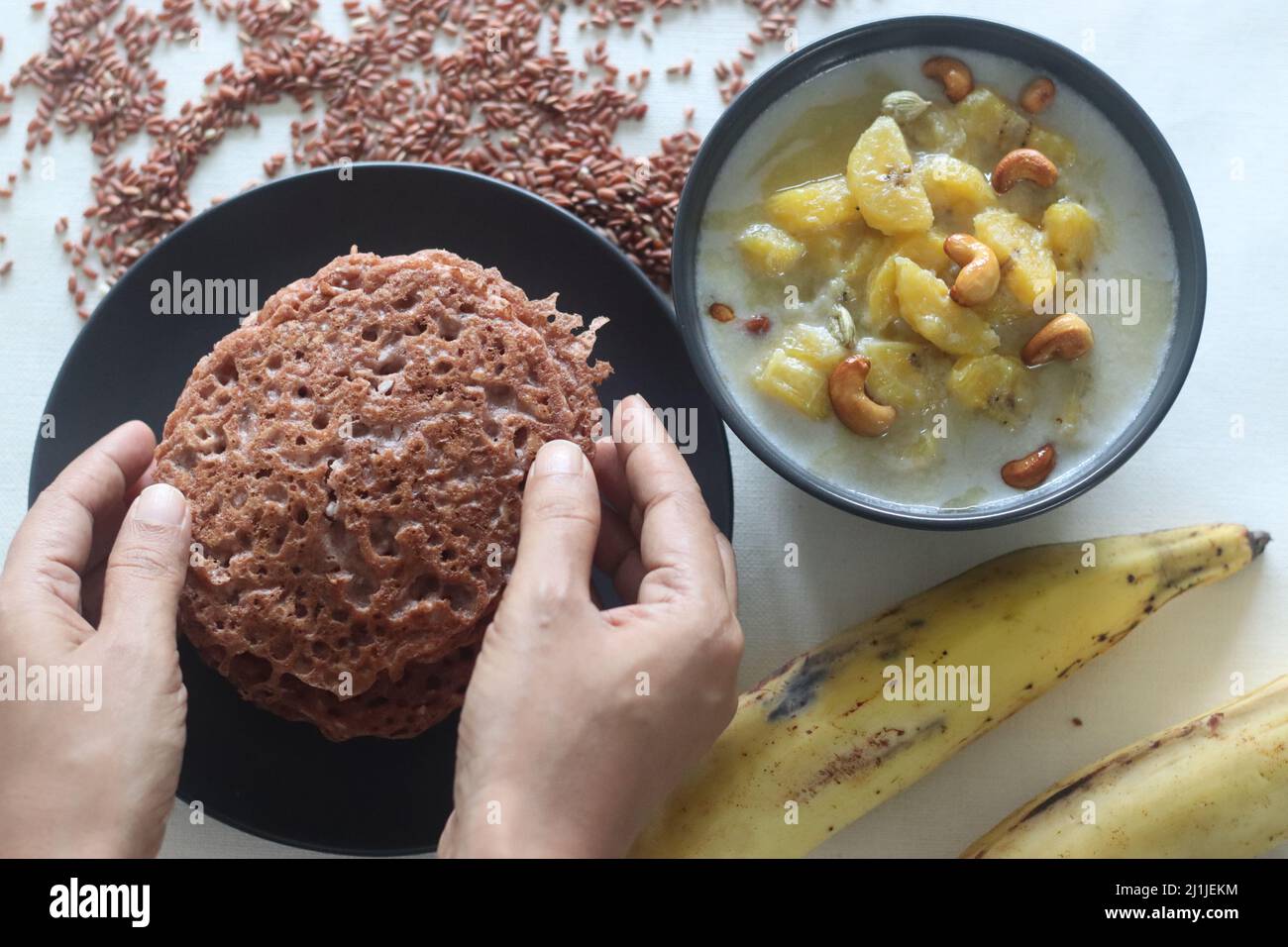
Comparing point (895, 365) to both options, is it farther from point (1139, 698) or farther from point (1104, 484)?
point (1139, 698)

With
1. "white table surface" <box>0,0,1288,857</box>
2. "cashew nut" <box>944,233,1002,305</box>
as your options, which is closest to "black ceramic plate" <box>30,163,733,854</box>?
"white table surface" <box>0,0,1288,857</box>

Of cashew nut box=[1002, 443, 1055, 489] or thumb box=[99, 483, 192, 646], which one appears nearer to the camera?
thumb box=[99, 483, 192, 646]
